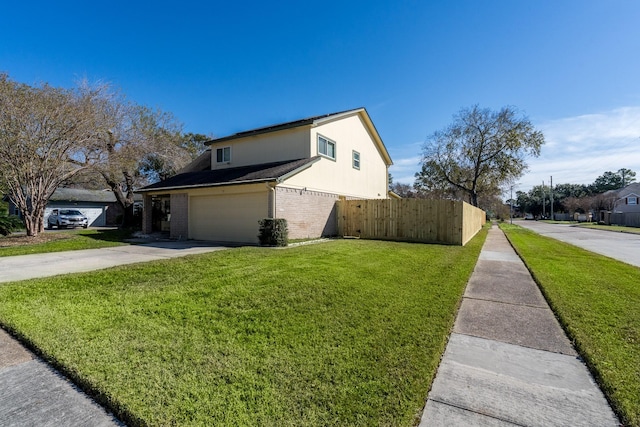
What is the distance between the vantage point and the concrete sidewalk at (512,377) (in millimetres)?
2152

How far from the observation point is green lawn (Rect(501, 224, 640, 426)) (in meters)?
2.47

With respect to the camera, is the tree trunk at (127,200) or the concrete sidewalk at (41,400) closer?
the concrete sidewalk at (41,400)

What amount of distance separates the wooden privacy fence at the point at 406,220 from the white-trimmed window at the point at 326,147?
8.46ft

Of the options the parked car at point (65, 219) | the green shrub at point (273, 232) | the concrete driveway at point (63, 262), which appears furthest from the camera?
the parked car at point (65, 219)

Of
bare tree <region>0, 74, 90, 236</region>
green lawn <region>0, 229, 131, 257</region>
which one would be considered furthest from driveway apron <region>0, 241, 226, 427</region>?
bare tree <region>0, 74, 90, 236</region>

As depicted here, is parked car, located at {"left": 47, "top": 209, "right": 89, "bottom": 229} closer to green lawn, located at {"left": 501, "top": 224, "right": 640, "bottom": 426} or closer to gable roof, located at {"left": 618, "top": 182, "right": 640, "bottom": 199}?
green lawn, located at {"left": 501, "top": 224, "right": 640, "bottom": 426}

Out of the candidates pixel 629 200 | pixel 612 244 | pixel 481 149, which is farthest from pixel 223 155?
pixel 629 200

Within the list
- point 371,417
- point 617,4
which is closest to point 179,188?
point 371,417

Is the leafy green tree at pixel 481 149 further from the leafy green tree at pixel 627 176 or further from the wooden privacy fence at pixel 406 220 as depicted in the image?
the leafy green tree at pixel 627 176

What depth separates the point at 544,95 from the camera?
13148 millimetres

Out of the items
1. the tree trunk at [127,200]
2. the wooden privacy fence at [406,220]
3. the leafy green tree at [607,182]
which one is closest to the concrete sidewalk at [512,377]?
the wooden privacy fence at [406,220]

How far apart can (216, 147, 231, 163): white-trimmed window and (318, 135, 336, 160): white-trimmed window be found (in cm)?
549

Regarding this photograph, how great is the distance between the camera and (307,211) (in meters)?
13.5

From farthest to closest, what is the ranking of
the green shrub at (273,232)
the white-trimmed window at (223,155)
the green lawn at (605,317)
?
the white-trimmed window at (223,155) < the green shrub at (273,232) < the green lawn at (605,317)
